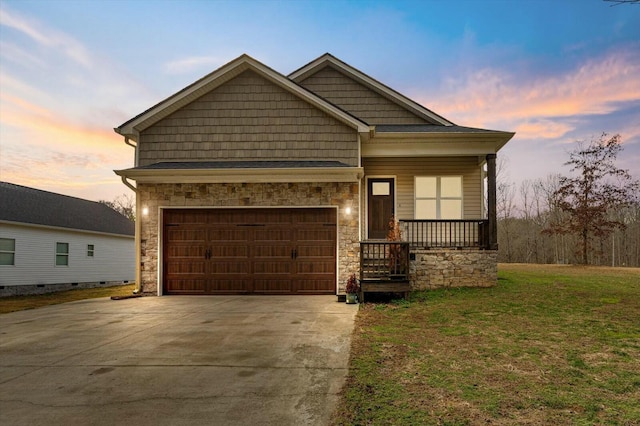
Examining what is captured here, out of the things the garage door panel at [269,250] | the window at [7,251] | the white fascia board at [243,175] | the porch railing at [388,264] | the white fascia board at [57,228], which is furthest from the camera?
the white fascia board at [57,228]

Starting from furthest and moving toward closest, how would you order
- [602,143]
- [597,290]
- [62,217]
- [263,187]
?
1. [602,143]
2. [62,217]
3. [263,187]
4. [597,290]

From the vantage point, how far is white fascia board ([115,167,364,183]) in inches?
396

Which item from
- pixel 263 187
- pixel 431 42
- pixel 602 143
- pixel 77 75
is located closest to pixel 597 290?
pixel 263 187

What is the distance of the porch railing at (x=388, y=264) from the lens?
9242 millimetres

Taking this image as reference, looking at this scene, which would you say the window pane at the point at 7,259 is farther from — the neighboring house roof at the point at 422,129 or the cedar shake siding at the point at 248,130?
the neighboring house roof at the point at 422,129

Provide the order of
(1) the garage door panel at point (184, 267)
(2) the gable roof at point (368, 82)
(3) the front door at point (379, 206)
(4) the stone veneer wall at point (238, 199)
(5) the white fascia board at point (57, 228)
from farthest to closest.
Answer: (5) the white fascia board at point (57, 228), (2) the gable roof at point (368, 82), (3) the front door at point (379, 206), (1) the garage door panel at point (184, 267), (4) the stone veneer wall at point (238, 199)

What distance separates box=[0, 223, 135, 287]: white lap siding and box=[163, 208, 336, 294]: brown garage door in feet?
35.1

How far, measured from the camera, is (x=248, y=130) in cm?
1091

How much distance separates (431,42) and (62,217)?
2038 cm

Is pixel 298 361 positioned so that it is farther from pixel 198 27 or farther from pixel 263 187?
pixel 198 27

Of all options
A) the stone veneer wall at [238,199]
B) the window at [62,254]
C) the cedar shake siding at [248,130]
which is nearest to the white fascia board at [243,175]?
the stone veneer wall at [238,199]

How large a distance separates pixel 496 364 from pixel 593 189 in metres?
22.3

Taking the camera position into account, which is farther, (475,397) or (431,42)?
(431,42)

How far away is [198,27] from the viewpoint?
16.0 metres
